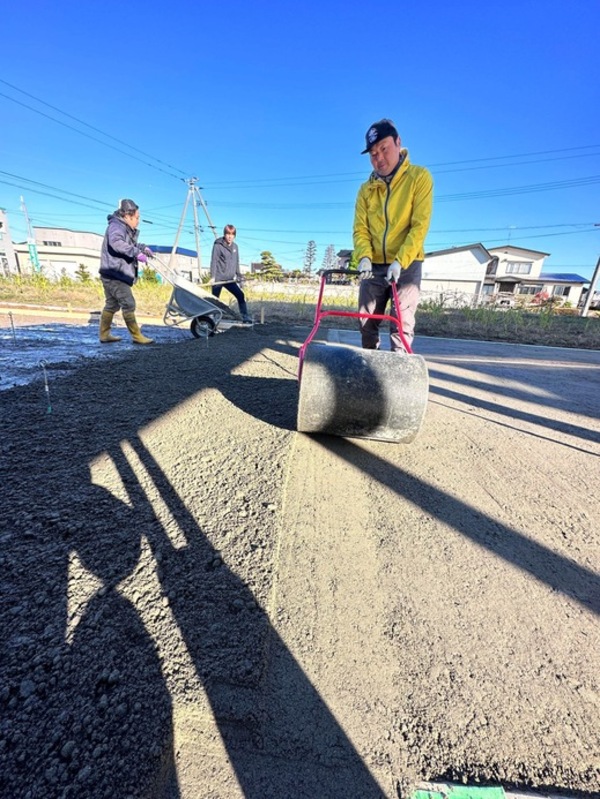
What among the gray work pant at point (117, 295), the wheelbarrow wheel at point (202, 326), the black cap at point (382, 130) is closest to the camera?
the black cap at point (382, 130)

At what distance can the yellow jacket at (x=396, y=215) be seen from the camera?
103 inches

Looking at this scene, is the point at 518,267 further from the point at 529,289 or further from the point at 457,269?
the point at 457,269

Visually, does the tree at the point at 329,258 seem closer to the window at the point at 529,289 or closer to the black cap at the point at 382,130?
the window at the point at 529,289

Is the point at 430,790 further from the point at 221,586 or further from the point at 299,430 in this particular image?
the point at 299,430

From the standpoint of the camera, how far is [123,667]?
2.99 ft

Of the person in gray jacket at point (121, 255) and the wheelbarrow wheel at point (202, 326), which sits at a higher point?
the person in gray jacket at point (121, 255)

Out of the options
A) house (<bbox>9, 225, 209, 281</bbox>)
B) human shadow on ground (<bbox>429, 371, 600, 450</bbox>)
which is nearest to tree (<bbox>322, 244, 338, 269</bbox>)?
house (<bbox>9, 225, 209, 281</bbox>)

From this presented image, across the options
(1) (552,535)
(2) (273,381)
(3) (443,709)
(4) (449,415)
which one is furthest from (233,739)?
(2) (273,381)

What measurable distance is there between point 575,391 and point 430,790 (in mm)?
4364

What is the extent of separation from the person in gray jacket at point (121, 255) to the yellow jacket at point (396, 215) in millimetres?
3072

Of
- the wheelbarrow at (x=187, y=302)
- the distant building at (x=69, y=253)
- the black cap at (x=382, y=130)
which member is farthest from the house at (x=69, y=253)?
the black cap at (x=382, y=130)

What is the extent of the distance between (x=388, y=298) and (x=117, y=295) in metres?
3.56

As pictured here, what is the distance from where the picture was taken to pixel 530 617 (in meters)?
1.18

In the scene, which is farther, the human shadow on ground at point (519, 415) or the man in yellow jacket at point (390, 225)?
the human shadow on ground at point (519, 415)
